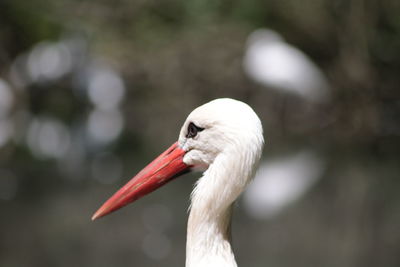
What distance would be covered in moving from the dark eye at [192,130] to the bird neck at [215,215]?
0.49 ft

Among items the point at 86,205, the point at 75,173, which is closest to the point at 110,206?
the point at 86,205

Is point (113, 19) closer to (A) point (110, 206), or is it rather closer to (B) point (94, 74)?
(B) point (94, 74)

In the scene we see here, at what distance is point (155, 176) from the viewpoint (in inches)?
113

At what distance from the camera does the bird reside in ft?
8.15

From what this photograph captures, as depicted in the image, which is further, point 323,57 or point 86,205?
point 323,57

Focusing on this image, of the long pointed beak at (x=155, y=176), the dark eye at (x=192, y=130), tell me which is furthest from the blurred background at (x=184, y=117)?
the dark eye at (x=192, y=130)

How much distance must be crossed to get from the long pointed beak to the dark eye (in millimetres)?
108

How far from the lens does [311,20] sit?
13.7 meters

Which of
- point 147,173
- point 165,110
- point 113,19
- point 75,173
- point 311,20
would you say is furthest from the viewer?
point 113,19

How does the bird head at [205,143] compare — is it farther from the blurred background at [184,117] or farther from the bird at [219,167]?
the blurred background at [184,117]

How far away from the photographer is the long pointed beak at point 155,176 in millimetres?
2840

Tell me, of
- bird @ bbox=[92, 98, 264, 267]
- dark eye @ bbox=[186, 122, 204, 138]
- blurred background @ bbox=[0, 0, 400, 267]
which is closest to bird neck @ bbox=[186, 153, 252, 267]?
bird @ bbox=[92, 98, 264, 267]

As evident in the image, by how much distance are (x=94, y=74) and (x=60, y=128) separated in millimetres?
1978

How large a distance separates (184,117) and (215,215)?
944 centimetres
